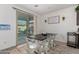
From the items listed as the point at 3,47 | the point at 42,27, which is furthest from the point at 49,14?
the point at 3,47

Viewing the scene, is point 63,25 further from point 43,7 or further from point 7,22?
point 7,22

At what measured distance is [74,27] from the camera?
1589 mm

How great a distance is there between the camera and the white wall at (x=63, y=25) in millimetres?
1586

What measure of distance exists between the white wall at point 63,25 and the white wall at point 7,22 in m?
0.44

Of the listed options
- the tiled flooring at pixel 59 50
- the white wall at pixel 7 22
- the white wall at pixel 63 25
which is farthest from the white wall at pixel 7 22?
the white wall at pixel 63 25

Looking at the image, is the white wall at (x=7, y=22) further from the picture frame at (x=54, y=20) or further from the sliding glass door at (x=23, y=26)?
the picture frame at (x=54, y=20)

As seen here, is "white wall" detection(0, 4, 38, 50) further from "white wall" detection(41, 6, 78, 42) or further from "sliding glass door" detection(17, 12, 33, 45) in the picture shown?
"white wall" detection(41, 6, 78, 42)

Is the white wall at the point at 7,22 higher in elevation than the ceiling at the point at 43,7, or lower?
lower

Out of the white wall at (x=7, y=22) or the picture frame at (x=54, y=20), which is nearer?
the white wall at (x=7, y=22)

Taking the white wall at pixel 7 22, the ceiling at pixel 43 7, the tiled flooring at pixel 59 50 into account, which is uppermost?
the ceiling at pixel 43 7

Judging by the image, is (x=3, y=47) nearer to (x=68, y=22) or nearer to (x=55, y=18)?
(x=55, y=18)

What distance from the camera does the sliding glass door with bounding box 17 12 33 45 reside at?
1610 mm

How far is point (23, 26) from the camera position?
1.67 metres

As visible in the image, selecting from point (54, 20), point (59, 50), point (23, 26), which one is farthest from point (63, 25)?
point (23, 26)
